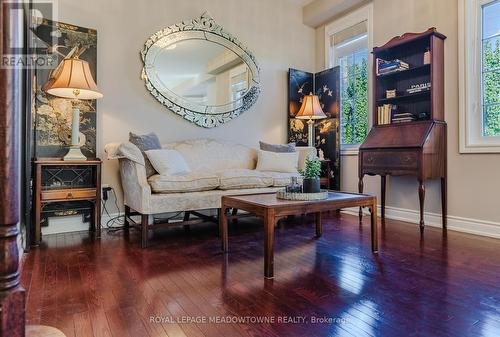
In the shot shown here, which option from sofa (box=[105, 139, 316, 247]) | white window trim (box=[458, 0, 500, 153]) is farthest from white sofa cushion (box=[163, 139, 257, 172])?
white window trim (box=[458, 0, 500, 153])

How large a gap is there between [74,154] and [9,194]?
2637 millimetres

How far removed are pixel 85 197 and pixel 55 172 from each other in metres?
0.47

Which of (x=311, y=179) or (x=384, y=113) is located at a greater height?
(x=384, y=113)

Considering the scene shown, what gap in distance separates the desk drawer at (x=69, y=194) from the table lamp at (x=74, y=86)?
308 millimetres

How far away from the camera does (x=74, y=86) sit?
9.02 feet

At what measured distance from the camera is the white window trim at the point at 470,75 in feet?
10.2

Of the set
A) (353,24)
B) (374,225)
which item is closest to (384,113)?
(353,24)

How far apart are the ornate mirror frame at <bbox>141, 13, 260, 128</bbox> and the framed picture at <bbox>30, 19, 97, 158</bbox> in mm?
583

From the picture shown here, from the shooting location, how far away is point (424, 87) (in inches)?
132

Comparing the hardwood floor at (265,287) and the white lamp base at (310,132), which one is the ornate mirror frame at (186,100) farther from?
the hardwood floor at (265,287)

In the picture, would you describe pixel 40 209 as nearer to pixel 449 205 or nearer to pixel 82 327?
pixel 82 327

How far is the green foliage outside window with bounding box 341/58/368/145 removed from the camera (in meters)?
4.20

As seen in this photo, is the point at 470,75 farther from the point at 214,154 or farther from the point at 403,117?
the point at 214,154

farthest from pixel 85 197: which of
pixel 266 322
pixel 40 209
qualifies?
pixel 266 322
